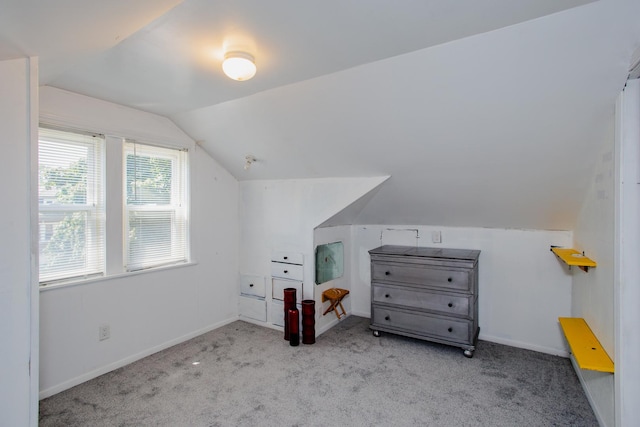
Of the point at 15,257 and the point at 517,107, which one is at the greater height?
the point at 517,107

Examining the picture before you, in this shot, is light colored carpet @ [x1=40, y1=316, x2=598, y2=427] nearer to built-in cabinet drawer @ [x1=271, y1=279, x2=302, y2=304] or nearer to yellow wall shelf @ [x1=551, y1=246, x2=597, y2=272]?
built-in cabinet drawer @ [x1=271, y1=279, x2=302, y2=304]

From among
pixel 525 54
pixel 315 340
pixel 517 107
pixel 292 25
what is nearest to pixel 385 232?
pixel 315 340

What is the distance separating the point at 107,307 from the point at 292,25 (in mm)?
2692

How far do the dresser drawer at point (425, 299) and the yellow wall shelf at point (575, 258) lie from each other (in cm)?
82

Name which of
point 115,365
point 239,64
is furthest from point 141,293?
point 239,64

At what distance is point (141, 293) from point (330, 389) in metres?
1.92

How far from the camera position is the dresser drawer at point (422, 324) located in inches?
121

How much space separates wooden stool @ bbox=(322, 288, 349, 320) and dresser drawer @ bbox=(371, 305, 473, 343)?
44 centimetres

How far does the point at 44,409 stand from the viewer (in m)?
2.29

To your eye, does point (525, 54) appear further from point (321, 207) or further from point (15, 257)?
point (15, 257)

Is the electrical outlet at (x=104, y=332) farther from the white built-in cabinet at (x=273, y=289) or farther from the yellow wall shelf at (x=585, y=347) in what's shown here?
the yellow wall shelf at (x=585, y=347)

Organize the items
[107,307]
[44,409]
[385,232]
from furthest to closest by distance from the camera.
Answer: [385,232] → [107,307] → [44,409]

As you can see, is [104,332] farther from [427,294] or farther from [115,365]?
[427,294]

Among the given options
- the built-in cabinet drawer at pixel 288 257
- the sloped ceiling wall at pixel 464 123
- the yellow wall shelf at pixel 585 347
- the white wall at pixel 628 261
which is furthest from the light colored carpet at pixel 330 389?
the sloped ceiling wall at pixel 464 123
